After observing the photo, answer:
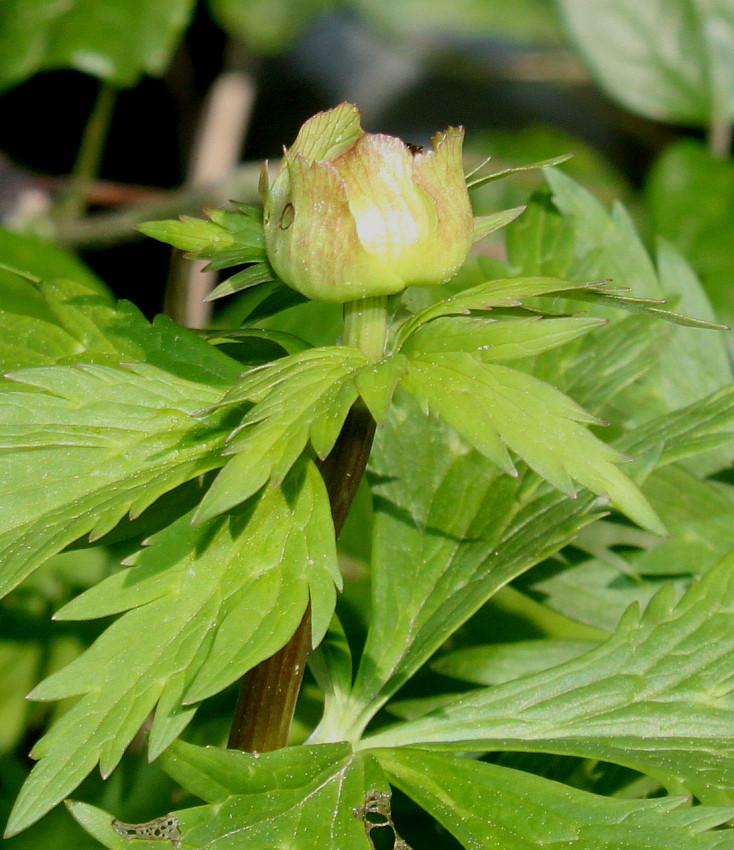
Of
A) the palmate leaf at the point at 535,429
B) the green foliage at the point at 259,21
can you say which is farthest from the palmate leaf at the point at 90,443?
the green foliage at the point at 259,21

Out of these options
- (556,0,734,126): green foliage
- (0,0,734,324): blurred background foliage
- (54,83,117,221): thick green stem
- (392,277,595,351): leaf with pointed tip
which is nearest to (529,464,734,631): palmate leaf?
(392,277,595,351): leaf with pointed tip

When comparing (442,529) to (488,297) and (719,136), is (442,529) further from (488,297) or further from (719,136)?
(719,136)

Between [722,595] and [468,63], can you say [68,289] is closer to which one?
[722,595]

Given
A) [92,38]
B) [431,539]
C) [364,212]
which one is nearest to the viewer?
[364,212]

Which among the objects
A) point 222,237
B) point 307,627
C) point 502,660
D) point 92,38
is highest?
point 92,38

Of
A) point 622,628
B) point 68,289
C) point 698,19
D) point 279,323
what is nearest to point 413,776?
point 622,628

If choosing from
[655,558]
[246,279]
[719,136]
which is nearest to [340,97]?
[719,136]
